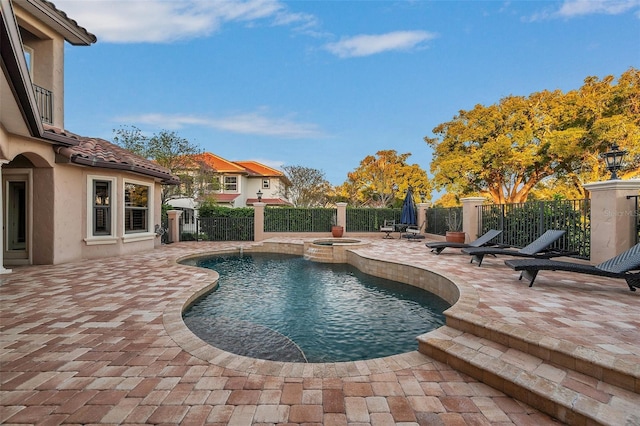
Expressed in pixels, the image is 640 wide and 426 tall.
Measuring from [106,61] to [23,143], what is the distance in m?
15.9

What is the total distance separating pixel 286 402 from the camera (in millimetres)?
2604

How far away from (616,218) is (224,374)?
28.4ft

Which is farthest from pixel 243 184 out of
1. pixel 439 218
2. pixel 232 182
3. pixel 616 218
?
pixel 616 218

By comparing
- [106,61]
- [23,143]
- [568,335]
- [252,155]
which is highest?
[106,61]

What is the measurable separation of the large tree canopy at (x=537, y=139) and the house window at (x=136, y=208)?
20335 millimetres

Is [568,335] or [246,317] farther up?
[568,335]

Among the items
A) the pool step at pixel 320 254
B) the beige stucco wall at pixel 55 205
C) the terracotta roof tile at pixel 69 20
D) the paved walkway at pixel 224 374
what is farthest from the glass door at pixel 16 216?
the pool step at pixel 320 254

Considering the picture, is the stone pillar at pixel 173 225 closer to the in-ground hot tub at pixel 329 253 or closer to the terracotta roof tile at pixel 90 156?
the terracotta roof tile at pixel 90 156

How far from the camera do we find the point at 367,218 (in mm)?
19750

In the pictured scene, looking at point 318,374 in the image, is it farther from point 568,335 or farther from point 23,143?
point 23,143

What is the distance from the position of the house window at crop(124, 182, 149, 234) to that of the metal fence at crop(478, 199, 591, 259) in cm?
1426

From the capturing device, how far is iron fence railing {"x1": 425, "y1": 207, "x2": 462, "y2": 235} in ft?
49.5

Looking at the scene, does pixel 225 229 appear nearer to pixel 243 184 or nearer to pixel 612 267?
pixel 243 184

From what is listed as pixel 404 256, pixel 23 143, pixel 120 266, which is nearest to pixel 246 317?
pixel 120 266
